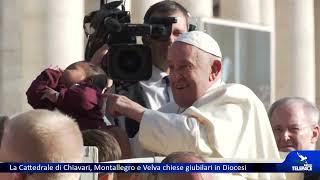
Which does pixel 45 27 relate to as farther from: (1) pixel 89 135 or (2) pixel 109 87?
(1) pixel 89 135

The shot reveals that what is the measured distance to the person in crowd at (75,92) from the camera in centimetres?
675

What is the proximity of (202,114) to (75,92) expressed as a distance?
0.95m

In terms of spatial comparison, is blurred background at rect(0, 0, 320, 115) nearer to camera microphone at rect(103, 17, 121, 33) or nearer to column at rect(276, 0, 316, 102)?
column at rect(276, 0, 316, 102)

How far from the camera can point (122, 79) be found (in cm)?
696

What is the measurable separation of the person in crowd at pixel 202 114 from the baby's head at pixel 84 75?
0.61 meters

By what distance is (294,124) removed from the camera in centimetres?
848

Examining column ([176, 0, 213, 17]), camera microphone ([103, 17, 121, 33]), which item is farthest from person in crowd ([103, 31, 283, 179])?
column ([176, 0, 213, 17])

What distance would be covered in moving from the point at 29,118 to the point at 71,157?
11.6 inches

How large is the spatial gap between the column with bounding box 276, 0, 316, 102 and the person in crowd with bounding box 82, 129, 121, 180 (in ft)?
91.7

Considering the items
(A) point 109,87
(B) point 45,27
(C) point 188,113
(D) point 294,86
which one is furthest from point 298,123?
(D) point 294,86

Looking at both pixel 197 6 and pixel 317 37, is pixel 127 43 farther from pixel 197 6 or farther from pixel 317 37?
pixel 317 37

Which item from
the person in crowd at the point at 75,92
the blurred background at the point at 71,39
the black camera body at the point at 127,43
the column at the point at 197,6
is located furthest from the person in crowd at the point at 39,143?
the column at the point at 197,6

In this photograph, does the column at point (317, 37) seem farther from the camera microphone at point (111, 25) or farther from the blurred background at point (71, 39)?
the camera microphone at point (111, 25)

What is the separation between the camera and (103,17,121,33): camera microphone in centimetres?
696
